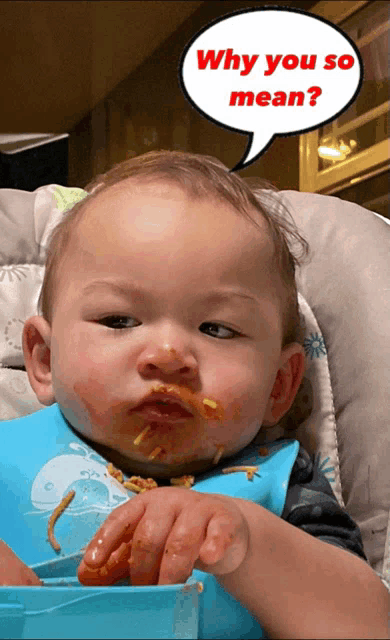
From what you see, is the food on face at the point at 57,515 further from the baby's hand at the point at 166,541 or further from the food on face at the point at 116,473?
the baby's hand at the point at 166,541

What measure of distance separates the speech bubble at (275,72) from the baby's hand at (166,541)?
0.85 m

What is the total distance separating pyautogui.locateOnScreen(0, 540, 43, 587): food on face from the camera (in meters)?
0.50

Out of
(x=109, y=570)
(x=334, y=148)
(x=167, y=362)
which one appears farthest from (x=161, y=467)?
(x=334, y=148)

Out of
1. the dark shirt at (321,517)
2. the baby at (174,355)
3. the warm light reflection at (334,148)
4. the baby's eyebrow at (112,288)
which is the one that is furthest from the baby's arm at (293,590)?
the warm light reflection at (334,148)

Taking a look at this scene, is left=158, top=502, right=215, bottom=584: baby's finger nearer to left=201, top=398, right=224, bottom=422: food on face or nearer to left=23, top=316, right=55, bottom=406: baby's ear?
left=201, top=398, right=224, bottom=422: food on face

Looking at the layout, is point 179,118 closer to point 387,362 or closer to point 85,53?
point 85,53

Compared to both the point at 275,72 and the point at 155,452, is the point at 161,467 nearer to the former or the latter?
the point at 155,452

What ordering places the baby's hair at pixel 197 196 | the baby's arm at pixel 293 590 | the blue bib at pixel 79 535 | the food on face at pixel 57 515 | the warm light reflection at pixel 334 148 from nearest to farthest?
the blue bib at pixel 79 535 < the baby's arm at pixel 293 590 < the food on face at pixel 57 515 < the baby's hair at pixel 197 196 < the warm light reflection at pixel 334 148

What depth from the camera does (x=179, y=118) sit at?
1.27 meters

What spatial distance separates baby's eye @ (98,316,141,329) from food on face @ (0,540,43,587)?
0.21m

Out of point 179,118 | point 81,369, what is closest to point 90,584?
point 81,369

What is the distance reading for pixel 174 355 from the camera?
1.97 feet

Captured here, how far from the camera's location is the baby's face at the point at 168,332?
2.03 feet

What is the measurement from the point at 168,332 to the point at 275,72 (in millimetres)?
730
